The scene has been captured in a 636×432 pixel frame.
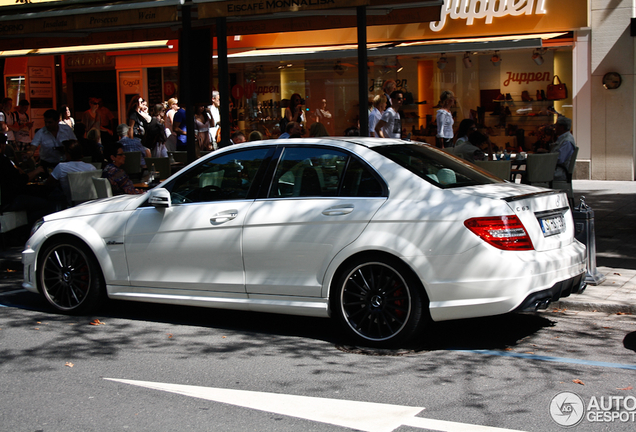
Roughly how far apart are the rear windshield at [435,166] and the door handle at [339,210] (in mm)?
542

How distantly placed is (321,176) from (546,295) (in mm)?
1974

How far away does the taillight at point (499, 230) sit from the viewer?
5.42 meters

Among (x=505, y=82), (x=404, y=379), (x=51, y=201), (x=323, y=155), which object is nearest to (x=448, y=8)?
(x=505, y=82)

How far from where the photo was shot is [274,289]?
6156 millimetres

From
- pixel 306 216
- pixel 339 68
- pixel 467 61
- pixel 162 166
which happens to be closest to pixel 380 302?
pixel 306 216

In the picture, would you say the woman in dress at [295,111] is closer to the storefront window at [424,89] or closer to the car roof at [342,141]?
the storefront window at [424,89]

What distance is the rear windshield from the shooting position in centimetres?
599

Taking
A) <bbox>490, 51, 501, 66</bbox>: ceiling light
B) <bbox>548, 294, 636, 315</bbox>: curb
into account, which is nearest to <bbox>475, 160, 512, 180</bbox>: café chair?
<bbox>548, 294, 636, 315</bbox>: curb

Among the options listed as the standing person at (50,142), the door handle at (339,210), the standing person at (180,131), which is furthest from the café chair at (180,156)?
the door handle at (339,210)

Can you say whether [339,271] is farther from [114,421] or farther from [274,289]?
[114,421]

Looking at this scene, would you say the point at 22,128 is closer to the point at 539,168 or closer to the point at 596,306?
the point at 539,168

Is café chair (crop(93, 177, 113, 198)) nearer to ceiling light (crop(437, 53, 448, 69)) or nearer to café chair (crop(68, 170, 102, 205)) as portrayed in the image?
café chair (crop(68, 170, 102, 205))

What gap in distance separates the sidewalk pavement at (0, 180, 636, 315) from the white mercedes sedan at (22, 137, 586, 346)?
46.2 inches

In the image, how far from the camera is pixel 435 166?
619 cm
